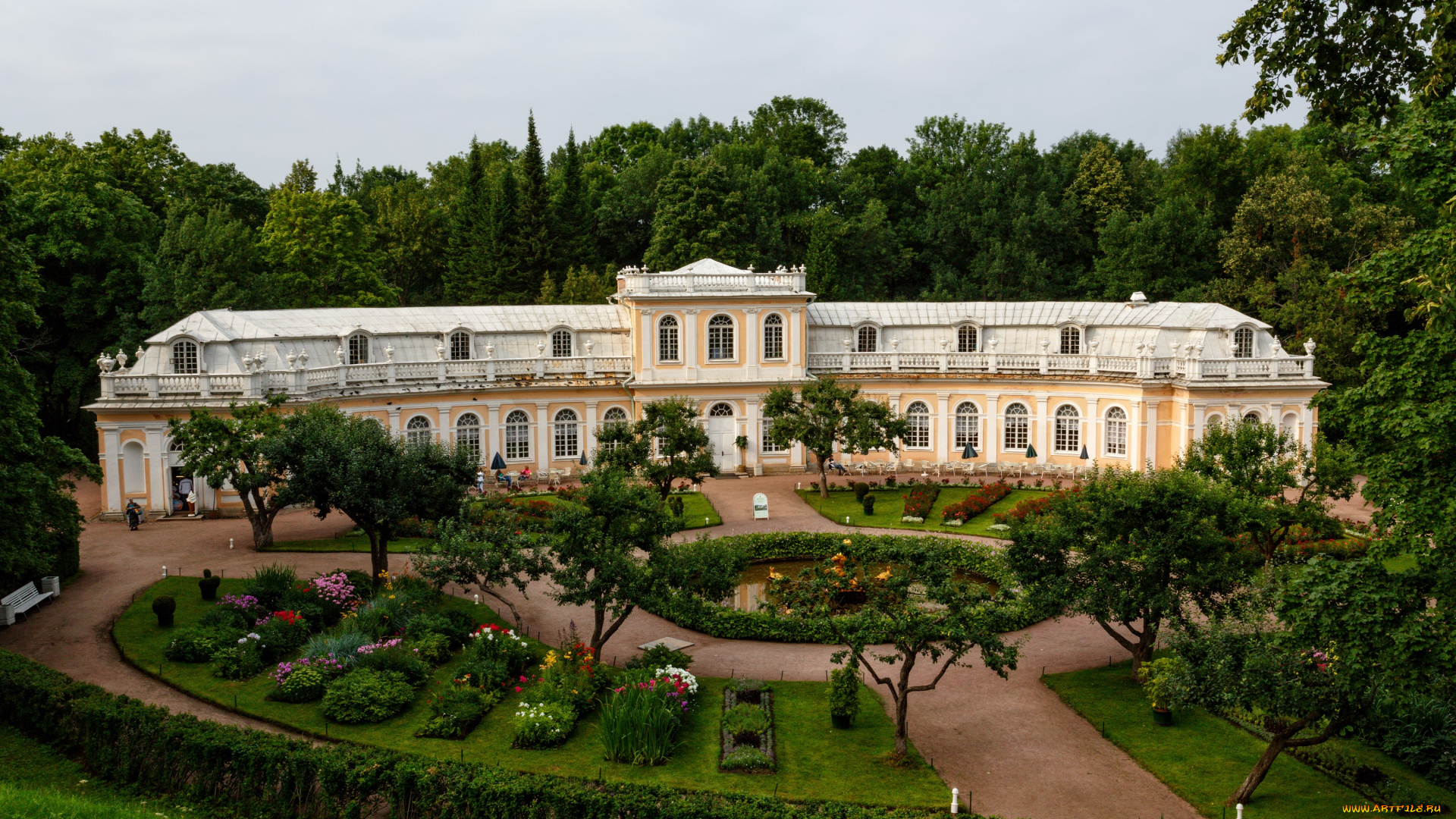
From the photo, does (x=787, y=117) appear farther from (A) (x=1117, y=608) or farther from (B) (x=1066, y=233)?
(A) (x=1117, y=608)

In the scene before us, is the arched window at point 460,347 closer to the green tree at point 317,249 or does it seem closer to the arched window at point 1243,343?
the green tree at point 317,249

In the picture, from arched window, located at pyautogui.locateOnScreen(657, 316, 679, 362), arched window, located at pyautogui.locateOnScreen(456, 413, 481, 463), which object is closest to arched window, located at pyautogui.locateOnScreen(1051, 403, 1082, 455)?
arched window, located at pyautogui.locateOnScreen(657, 316, 679, 362)

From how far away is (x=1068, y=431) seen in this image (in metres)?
47.0

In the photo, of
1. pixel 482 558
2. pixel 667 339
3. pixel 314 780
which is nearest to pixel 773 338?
pixel 667 339

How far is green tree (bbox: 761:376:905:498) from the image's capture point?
41.3m

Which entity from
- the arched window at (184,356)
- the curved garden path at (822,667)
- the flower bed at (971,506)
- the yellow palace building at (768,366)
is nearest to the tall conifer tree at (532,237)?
the yellow palace building at (768,366)

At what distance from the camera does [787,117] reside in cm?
8338

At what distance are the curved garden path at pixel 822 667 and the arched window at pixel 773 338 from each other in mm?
11579

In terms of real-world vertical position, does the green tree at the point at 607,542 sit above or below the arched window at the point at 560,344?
below

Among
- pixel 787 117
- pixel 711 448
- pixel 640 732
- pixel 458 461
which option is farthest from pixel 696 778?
pixel 787 117

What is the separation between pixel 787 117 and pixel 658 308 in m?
42.1

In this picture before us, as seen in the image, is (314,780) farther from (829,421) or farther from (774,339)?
(774,339)

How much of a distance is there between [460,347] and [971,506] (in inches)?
913

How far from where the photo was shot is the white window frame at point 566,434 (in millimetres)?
47094
